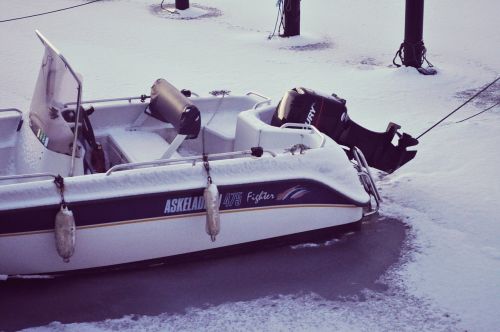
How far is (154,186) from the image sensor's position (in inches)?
186

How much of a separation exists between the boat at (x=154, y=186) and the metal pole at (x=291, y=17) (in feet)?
20.4

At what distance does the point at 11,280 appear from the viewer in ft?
15.9

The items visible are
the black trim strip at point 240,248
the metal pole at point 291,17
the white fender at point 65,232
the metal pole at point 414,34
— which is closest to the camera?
the white fender at point 65,232

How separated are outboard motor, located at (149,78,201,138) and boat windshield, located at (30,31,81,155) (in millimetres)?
746

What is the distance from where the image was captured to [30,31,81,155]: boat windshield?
498cm

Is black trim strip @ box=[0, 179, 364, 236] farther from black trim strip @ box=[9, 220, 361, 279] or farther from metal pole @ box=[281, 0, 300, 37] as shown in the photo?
metal pole @ box=[281, 0, 300, 37]

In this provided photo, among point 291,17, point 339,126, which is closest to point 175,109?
point 339,126

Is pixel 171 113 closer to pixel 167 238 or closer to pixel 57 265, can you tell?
pixel 167 238

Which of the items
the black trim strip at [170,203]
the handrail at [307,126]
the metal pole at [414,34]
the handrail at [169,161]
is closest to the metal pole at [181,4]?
the metal pole at [414,34]

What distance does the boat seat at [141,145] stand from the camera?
5.48 m

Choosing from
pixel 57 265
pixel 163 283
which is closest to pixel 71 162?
pixel 57 265

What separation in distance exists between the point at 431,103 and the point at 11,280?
18.4 feet

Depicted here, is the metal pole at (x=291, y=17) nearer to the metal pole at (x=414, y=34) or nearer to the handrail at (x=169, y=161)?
the metal pole at (x=414, y=34)

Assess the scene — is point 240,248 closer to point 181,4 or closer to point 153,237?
point 153,237
